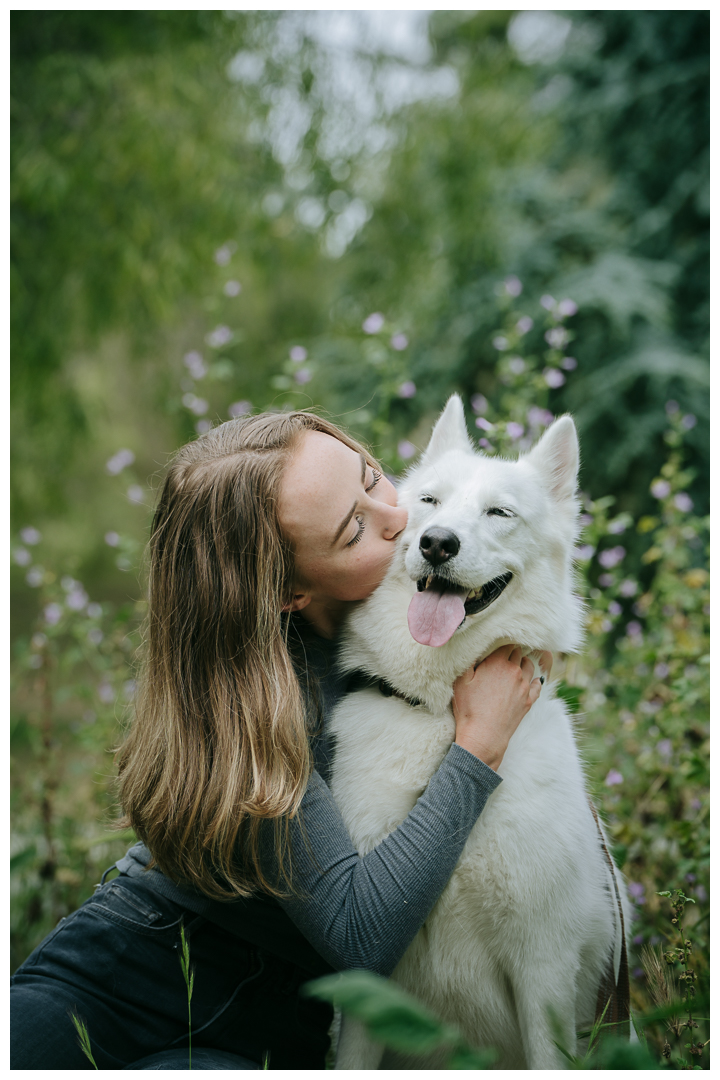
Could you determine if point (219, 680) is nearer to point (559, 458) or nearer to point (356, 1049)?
point (356, 1049)

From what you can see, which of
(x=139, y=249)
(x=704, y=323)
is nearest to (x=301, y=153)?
(x=139, y=249)

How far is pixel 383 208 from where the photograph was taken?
235 inches

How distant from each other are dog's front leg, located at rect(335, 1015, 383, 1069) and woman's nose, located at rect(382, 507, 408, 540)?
116 cm

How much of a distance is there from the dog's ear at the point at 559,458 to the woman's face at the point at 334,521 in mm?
430

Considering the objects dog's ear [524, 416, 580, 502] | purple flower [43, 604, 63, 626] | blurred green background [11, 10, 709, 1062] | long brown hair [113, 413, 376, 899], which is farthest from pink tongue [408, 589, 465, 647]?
blurred green background [11, 10, 709, 1062]

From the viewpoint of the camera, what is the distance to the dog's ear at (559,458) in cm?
203

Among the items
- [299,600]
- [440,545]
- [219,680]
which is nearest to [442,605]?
[440,545]

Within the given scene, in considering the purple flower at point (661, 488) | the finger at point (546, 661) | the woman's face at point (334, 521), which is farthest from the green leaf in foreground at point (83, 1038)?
the purple flower at point (661, 488)

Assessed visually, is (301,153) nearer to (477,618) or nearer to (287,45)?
(287,45)

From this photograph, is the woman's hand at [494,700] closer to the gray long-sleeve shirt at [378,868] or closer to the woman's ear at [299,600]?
the gray long-sleeve shirt at [378,868]

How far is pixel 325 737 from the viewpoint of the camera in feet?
6.43

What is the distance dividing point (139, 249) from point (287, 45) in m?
1.79

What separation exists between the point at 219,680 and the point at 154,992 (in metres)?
0.80

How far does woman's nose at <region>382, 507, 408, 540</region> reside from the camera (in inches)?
78.3
